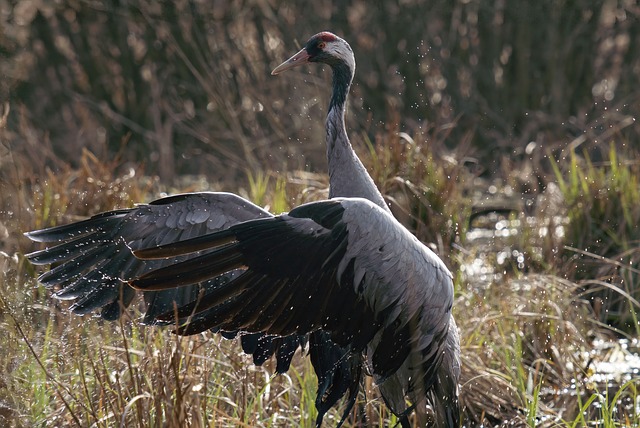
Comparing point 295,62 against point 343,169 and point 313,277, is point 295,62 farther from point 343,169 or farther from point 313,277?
point 313,277

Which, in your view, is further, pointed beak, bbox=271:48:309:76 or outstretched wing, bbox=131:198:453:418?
pointed beak, bbox=271:48:309:76

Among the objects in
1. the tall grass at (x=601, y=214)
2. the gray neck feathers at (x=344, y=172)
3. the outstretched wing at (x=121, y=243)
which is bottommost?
the tall grass at (x=601, y=214)

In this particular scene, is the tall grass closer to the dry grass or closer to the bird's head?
the dry grass

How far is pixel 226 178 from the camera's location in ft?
26.3

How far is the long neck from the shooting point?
4293mm

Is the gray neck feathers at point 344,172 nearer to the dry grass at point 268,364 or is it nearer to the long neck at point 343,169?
the long neck at point 343,169

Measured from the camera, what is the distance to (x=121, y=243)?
4.40 m

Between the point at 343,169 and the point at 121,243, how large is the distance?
94 centimetres

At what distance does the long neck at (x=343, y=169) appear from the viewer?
429cm

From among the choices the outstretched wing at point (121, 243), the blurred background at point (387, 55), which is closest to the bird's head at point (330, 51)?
the outstretched wing at point (121, 243)

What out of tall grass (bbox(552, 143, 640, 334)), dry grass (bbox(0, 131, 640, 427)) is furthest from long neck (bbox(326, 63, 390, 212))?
tall grass (bbox(552, 143, 640, 334))

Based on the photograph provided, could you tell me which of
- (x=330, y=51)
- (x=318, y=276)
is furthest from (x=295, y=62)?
(x=318, y=276)

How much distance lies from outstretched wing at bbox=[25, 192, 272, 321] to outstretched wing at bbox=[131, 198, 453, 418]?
2.22 ft

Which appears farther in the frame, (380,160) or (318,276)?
(380,160)
